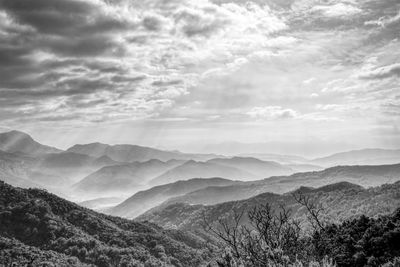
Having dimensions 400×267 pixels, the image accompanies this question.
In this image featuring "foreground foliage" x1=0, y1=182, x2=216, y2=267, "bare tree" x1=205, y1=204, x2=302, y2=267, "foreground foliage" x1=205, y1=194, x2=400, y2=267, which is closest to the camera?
"bare tree" x1=205, y1=204, x2=302, y2=267

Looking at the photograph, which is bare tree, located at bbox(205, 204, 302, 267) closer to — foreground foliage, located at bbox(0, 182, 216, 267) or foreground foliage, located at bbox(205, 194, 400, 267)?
foreground foliage, located at bbox(205, 194, 400, 267)

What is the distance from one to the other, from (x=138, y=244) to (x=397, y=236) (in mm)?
125446

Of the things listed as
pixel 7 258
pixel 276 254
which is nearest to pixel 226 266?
pixel 276 254

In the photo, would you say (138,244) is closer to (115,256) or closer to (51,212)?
(115,256)

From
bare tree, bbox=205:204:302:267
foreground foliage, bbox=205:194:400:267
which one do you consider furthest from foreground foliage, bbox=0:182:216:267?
foreground foliage, bbox=205:194:400:267

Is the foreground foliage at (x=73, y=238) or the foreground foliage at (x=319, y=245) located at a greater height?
the foreground foliage at (x=319, y=245)

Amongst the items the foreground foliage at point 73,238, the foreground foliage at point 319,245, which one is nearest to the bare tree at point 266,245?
the foreground foliage at point 319,245

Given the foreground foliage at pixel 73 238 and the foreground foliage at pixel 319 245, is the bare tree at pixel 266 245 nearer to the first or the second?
the foreground foliage at pixel 319 245

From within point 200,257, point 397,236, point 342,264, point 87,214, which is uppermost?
point 397,236

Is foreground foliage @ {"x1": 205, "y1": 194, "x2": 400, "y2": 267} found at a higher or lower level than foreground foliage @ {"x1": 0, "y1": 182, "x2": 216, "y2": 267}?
higher

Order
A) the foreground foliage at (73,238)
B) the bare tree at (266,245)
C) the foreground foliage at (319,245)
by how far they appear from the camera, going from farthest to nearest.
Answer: the foreground foliage at (73,238)
the foreground foliage at (319,245)
the bare tree at (266,245)

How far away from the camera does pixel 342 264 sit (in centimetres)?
5822

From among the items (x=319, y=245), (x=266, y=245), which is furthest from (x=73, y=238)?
(x=266, y=245)

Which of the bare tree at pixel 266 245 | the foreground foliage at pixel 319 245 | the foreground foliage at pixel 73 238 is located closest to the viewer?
the bare tree at pixel 266 245
